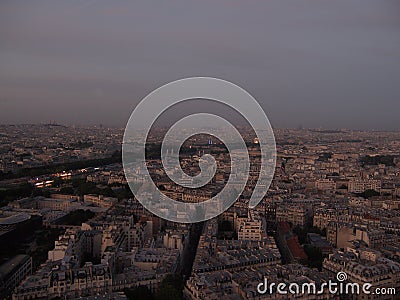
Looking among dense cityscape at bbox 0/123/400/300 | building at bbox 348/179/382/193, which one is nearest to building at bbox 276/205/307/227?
dense cityscape at bbox 0/123/400/300

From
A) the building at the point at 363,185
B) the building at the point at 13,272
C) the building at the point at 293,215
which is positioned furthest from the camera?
the building at the point at 363,185

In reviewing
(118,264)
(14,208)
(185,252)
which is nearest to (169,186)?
(14,208)

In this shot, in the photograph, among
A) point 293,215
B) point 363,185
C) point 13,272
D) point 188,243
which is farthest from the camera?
point 363,185

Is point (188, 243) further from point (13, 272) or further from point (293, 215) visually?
point (293, 215)

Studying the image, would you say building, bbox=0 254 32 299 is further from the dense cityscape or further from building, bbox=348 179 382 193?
building, bbox=348 179 382 193

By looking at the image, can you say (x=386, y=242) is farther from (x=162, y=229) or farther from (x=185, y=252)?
(x=162, y=229)

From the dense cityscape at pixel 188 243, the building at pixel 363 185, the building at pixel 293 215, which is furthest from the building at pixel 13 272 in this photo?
the building at pixel 363 185

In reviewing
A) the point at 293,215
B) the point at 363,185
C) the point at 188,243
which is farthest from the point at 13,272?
the point at 363,185

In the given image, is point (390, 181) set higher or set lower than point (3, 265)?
higher

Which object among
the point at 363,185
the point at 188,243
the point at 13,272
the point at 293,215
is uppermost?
the point at 363,185

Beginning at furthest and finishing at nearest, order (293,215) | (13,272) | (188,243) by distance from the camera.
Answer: (293,215)
(188,243)
(13,272)

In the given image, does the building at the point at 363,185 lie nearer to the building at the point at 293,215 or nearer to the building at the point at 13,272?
the building at the point at 293,215
